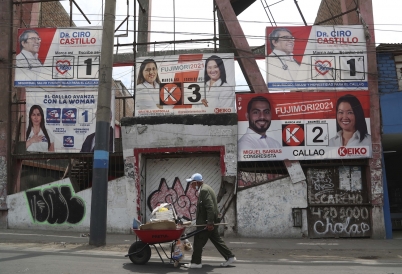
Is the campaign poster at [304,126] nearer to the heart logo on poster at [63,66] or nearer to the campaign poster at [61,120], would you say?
the campaign poster at [61,120]

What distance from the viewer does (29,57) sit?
1476 centimetres

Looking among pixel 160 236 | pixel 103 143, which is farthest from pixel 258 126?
pixel 160 236

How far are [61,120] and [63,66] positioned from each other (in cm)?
188

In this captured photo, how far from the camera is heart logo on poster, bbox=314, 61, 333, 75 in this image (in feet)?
45.7

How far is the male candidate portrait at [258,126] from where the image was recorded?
44.4 feet

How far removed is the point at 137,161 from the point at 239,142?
3358 mm

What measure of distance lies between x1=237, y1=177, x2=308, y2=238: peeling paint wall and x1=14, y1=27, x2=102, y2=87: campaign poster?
21.4 ft

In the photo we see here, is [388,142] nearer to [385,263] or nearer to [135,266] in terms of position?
[385,263]

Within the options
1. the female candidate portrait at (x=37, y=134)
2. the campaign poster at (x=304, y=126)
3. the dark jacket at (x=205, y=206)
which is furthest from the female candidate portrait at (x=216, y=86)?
the dark jacket at (x=205, y=206)

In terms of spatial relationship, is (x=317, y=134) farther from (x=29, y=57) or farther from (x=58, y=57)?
(x=29, y=57)

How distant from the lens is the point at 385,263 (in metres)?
8.60

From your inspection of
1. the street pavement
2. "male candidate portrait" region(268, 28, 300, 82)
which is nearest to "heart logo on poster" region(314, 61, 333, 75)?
"male candidate portrait" region(268, 28, 300, 82)

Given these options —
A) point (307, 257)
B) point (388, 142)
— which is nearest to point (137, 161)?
point (307, 257)

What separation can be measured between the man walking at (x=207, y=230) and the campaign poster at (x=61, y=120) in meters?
7.23
